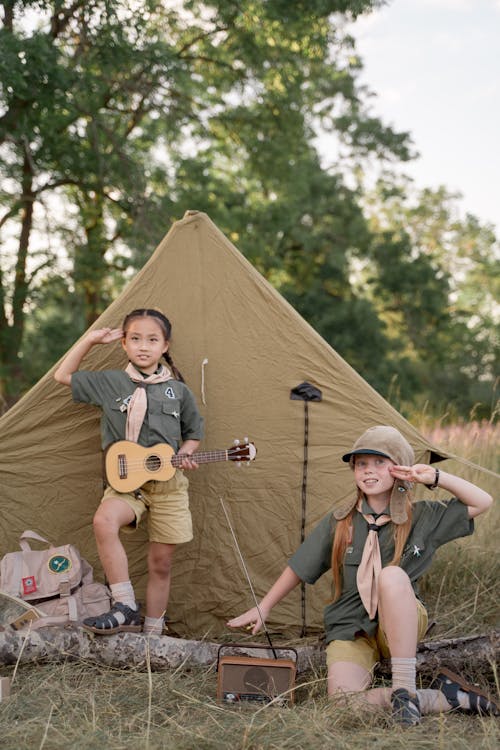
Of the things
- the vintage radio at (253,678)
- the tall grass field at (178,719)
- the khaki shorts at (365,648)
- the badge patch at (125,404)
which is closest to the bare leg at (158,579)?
the tall grass field at (178,719)

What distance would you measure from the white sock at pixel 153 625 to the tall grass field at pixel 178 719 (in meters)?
0.29

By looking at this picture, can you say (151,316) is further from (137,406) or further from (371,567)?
(371,567)

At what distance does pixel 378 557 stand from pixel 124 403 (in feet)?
4.51

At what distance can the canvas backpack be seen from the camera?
12.3ft

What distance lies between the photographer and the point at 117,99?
436 inches

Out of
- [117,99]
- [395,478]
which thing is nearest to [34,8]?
[117,99]

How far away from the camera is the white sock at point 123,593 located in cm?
368

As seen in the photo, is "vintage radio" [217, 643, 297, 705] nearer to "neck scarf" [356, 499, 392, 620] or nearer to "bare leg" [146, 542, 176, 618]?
"neck scarf" [356, 499, 392, 620]

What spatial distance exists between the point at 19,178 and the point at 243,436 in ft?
28.1

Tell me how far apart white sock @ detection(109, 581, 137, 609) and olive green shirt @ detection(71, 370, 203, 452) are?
2.07 feet

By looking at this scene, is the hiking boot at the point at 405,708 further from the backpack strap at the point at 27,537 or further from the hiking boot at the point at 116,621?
the backpack strap at the point at 27,537

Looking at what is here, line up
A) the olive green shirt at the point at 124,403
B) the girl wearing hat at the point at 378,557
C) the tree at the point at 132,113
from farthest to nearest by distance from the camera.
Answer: the tree at the point at 132,113, the olive green shirt at the point at 124,403, the girl wearing hat at the point at 378,557

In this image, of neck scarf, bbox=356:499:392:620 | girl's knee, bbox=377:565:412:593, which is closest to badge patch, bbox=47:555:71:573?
neck scarf, bbox=356:499:392:620

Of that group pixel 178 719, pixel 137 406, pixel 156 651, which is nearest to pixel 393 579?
pixel 178 719
